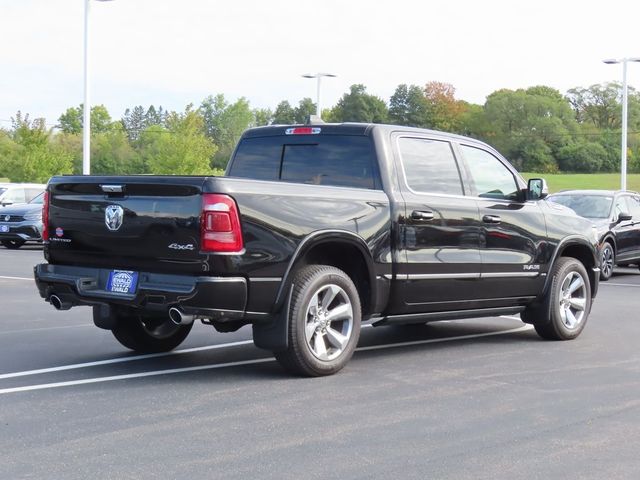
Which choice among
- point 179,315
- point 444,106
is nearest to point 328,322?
point 179,315

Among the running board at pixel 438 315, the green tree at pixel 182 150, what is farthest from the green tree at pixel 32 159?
the running board at pixel 438 315

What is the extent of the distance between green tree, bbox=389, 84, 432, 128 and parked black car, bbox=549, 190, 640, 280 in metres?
89.5

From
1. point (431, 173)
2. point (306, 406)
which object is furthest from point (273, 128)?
point (306, 406)

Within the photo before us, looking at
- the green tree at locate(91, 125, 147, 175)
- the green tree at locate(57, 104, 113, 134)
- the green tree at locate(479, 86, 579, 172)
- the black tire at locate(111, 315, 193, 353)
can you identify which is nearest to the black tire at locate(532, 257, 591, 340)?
the black tire at locate(111, 315, 193, 353)

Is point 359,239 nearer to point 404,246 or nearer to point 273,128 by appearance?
point 404,246

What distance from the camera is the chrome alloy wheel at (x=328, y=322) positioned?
7.16 metres

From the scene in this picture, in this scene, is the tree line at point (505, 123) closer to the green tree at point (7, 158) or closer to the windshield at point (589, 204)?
the green tree at point (7, 158)

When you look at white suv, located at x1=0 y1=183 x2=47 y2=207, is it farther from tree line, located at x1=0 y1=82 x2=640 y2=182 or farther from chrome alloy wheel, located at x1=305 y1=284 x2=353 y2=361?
tree line, located at x1=0 y1=82 x2=640 y2=182

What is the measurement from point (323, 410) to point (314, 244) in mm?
1444

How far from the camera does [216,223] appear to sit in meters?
6.56

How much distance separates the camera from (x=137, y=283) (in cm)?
686

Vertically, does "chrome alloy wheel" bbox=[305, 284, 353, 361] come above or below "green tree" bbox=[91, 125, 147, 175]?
below

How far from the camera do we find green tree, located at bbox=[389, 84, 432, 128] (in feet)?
355

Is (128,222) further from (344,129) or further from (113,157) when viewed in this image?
(113,157)
